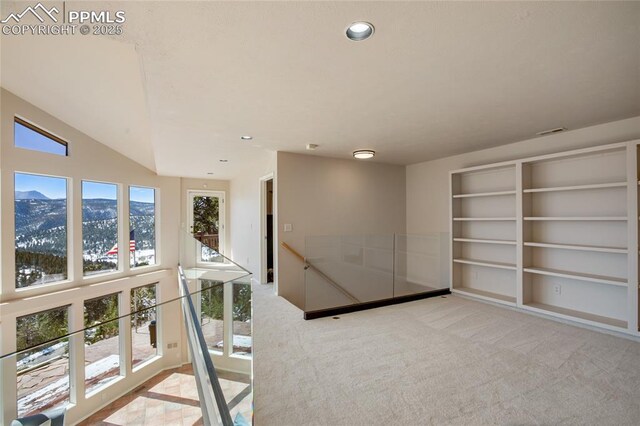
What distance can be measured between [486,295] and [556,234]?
1282 mm

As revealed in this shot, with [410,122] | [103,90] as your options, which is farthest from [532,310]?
[103,90]

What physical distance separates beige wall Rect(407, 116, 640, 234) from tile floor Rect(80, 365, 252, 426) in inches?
180

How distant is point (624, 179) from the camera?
321cm

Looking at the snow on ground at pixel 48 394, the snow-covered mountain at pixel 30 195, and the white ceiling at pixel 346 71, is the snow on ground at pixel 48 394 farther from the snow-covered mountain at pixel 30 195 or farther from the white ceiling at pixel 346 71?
the snow-covered mountain at pixel 30 195

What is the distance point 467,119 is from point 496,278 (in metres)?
2.72

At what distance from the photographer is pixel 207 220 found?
837 centimetres

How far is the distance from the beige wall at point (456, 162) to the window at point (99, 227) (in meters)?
6.53

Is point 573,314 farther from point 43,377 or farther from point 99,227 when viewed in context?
point 99,227

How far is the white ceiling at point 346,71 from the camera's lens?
1.51 m

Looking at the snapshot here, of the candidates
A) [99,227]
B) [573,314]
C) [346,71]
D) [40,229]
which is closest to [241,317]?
[346,71]

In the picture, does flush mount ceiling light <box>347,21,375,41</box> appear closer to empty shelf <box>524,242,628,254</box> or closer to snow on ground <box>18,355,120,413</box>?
snow on ground <box>18,355,120,413</box>

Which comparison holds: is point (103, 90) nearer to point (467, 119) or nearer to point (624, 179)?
point (467, 119)

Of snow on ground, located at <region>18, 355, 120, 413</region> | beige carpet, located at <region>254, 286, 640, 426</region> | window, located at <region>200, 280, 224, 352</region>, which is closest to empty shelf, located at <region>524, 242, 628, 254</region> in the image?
beige carpet, located at <region>254, 286, 640, 426</region>
